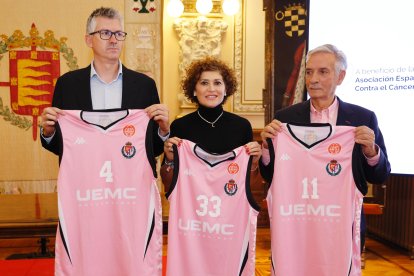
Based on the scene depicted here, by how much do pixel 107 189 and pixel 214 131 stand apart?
2.36 ft

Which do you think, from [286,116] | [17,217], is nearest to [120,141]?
[286,116]

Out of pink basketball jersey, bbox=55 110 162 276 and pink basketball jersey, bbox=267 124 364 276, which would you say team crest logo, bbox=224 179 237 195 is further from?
pink basketball jersey, bbox=55 110 162 276

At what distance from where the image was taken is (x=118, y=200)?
2.48 meters

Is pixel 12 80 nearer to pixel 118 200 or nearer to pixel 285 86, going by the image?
pixel 285 86

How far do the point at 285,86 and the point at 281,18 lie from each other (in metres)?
0.64

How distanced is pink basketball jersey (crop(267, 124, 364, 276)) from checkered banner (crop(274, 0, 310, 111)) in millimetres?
1793

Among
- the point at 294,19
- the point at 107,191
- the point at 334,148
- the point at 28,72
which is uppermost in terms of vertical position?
the point at 294,19

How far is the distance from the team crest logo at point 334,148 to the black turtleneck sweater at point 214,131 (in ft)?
1.69

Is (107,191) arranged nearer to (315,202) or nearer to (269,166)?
(269,166)

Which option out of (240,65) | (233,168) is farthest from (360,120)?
(240,65)

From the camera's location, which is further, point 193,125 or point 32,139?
point 32,139

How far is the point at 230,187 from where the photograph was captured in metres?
2.50

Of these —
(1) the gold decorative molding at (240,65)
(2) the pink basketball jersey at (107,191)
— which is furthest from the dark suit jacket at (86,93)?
(1) the gold decorative molding at (240,65)

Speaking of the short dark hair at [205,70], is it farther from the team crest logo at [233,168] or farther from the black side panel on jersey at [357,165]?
the black side panel on jersey at [357,165]
